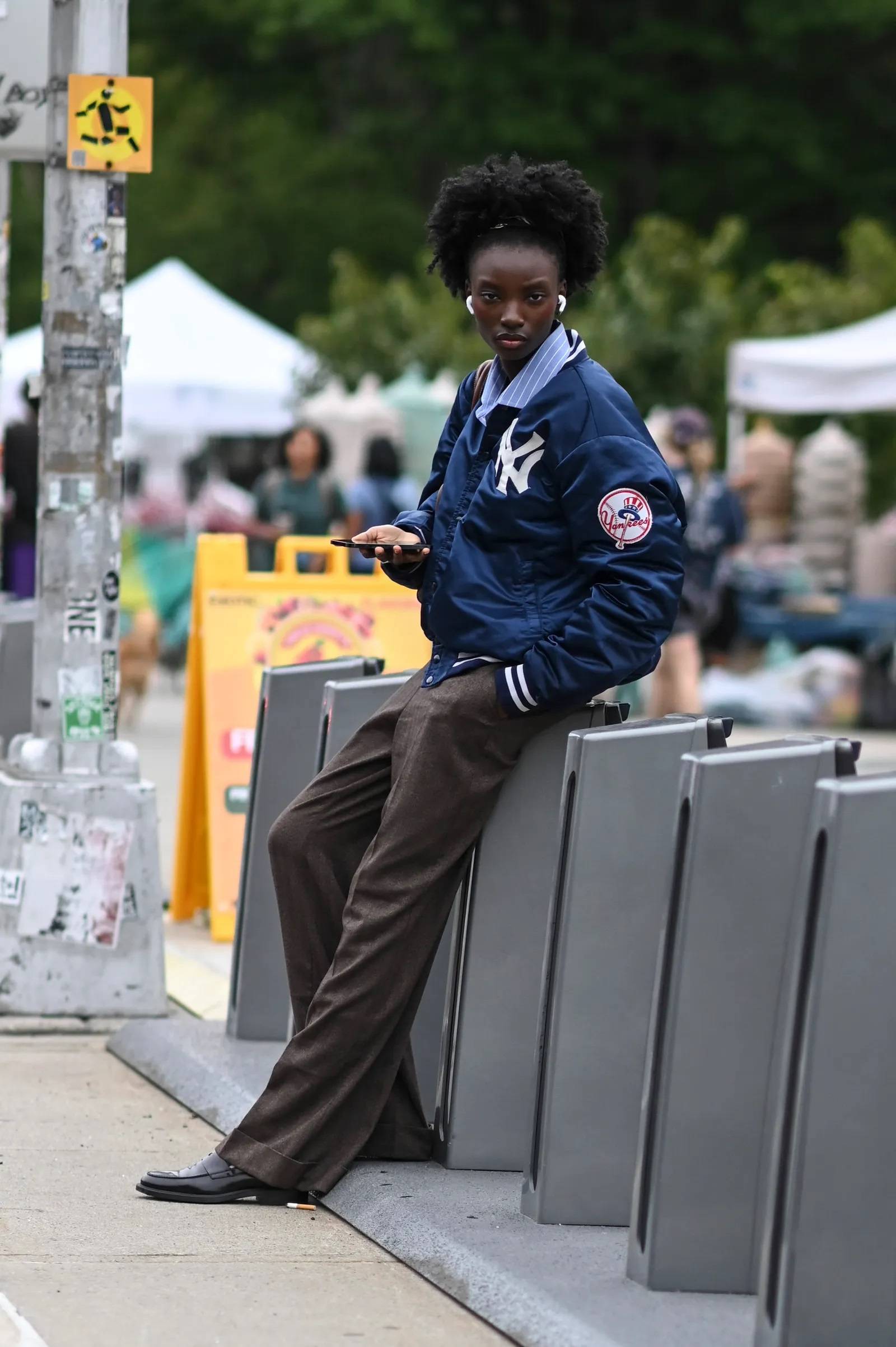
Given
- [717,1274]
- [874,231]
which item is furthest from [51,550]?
[874,231]

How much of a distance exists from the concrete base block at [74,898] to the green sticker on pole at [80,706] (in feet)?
0.41

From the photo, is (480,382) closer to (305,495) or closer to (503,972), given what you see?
(503,972)

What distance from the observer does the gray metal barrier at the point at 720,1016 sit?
3.88 m

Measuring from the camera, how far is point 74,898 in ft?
20.4

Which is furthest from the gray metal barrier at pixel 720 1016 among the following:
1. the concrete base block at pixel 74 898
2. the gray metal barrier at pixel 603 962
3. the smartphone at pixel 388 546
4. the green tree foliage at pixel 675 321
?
the green tree foliage at pixel 675 321

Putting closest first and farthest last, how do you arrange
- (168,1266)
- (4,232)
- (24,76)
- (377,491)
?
(168,1266) < (24,76) < (4,232) < (377,491)

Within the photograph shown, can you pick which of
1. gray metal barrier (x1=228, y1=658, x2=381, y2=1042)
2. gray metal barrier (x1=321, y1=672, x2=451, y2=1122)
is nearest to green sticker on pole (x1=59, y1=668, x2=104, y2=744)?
gray metal barrier (x1=228, y1=658, x2=381, y2=1042)

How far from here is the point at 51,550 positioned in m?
6.28

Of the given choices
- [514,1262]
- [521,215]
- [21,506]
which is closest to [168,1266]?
[514,1262]

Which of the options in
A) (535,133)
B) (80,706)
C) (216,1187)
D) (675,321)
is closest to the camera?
(216,1187)

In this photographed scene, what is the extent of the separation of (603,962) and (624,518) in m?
0.80

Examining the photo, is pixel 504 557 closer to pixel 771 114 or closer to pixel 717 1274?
pixel 717 1274

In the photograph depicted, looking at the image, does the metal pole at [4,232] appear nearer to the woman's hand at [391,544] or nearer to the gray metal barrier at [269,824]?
the gray metal barrier at [269,824]

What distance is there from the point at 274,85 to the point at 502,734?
36405 mm
